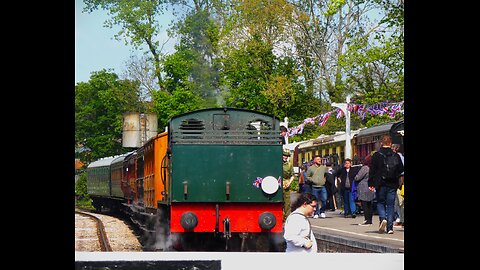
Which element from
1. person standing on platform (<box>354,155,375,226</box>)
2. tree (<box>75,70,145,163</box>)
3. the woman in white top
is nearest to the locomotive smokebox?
tree (<box>75,70,145,163</box>)

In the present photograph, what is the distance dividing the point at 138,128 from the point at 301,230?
8555mm

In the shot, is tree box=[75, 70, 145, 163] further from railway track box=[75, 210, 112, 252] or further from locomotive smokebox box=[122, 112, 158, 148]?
railway track box=[75, 210, 112, 252]

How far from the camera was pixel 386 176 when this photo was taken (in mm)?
10508

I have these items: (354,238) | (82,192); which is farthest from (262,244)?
(82,192)

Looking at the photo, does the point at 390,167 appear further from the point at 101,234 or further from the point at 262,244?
the point at 101,234

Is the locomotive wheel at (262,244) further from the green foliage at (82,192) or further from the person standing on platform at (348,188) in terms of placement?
the green foliage at (82,192)

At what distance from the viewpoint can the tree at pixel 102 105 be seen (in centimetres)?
1510

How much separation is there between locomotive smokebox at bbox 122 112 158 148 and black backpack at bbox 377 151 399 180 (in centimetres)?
475
